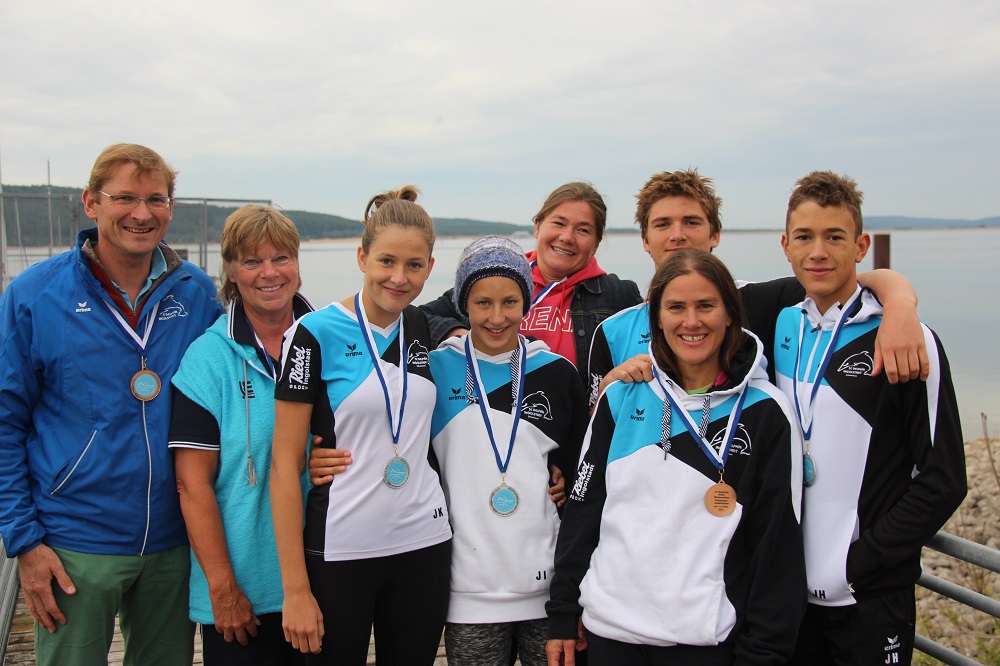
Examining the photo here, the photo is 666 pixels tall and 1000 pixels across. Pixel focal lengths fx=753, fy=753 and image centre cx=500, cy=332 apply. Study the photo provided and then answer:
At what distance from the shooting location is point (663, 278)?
2705 mm

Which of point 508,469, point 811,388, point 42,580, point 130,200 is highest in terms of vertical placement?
point 130,200

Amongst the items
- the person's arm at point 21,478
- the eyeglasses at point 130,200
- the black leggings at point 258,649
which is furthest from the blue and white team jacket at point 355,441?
the person's arm at point 21,478

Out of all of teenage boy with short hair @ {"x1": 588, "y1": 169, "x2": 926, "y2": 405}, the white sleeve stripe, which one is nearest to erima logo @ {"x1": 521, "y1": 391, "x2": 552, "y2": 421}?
teenage boy with short hair @ {"x1": 588, "y1": 169, "x2": 926, "y2": 405}

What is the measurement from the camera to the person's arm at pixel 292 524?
2.59 metres

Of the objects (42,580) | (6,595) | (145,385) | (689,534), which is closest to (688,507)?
(689,534)

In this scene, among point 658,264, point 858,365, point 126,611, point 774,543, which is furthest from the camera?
point 658,264

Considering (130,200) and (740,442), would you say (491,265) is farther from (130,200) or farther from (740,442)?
(130,200)

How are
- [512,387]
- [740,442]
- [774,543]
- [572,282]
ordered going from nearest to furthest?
[774,543], [740,442], [512,387], [572,282]

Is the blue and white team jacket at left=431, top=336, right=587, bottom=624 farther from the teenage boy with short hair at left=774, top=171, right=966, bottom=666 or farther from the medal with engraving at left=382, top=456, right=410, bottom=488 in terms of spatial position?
the teenage boy with short hair at left=774, top=171, right=966, bottom=666

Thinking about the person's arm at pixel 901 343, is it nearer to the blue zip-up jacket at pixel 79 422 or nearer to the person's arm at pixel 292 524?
the person's arm at pixel 292 524

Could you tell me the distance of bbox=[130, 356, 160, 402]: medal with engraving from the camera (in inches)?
115

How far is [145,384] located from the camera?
115 inches

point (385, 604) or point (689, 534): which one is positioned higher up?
point (689, 534)

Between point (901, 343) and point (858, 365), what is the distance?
194 mm
